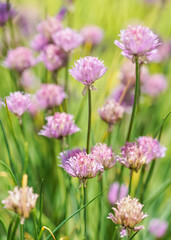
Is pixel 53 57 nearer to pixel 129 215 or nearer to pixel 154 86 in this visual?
pixel 129 215

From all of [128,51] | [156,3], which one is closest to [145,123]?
[128,51]

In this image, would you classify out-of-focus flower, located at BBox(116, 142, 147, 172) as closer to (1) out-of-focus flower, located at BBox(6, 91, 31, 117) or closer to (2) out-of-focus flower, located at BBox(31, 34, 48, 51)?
(1) out-of-focus flower, located at BBox(6, 91, 31, 117)

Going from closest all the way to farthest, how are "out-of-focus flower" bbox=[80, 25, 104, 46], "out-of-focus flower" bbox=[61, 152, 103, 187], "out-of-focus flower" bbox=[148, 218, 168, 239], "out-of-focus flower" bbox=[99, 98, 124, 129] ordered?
"out-of-focus flower" bbox=[61, 152, 103, 187], "out-of-focus flower" bbox=[99, 98, 124, 129], "out-of-focus flower" bbox=[148, 218, 168, 239], "out-of-focus flower" bbox=[80, 25, 104, 46]

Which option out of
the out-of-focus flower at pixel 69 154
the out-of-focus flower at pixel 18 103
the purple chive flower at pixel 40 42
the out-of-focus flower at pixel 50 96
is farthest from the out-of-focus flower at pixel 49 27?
the out-of-focus flower at pixel 69 154

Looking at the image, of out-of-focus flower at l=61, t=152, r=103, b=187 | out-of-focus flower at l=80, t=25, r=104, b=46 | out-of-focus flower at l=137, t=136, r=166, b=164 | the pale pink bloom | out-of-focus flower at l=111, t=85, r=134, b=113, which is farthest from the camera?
out-of-focus flower at l=80, t=25, r=104, b=46

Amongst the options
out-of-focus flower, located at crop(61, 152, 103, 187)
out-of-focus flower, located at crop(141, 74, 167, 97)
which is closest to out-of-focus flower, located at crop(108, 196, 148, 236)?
out-of-focus flower, located at crop(61, 152, 103, 187)

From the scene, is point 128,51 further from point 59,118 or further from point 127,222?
point 127,222
